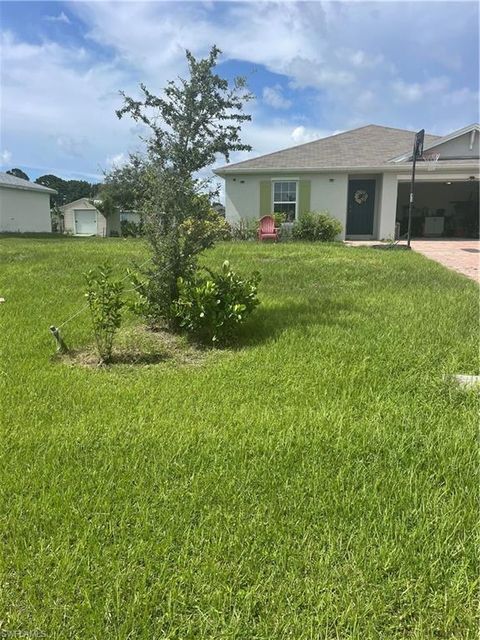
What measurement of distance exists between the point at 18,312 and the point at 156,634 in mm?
4881

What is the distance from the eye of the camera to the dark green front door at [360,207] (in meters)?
18.5

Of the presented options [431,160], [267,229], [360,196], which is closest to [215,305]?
[267,229]

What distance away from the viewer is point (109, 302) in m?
4.20

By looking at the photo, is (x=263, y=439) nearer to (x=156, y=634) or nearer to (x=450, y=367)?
(x=156, y=634)

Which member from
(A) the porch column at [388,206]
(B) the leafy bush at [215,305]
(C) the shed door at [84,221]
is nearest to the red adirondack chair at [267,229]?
(A) the porch column at [388,206]

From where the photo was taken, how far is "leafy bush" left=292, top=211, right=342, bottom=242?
53.4 ft

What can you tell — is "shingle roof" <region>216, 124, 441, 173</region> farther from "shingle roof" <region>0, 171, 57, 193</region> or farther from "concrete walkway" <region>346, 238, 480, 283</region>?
"shingle roof" <region>0, 171, 57, 193</region>

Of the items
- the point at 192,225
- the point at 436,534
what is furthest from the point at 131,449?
the point at 192,225

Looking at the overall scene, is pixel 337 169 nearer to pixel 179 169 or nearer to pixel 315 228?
pixel 315 228

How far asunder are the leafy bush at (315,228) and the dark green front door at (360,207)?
246cm

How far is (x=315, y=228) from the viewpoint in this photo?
16.2 meters

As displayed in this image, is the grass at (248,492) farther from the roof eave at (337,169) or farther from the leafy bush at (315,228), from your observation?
the roof eave at (337,169)

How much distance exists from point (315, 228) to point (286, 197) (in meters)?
2.52

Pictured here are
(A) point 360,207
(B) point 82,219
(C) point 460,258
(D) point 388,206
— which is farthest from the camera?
(B) point 82,219
